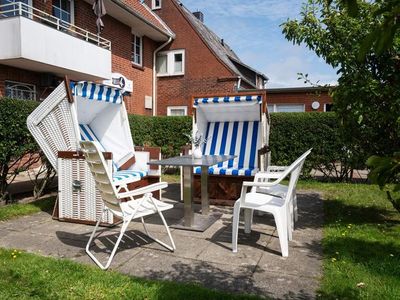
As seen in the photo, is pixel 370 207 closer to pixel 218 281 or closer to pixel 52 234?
pixel 218 281

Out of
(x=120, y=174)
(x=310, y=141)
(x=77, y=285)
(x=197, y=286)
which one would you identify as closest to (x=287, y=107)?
(x=310, y=141)

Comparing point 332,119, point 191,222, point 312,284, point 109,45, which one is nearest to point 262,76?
point 109,45

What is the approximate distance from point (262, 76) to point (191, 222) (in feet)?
79.2

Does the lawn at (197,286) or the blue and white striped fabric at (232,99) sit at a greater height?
the blue and white striped fabric at (232,99)

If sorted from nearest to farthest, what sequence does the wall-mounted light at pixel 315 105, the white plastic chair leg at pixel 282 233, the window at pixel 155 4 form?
the white plastic chair leg at pixel 282 233 → the wall-mounted light at pixel 315 105 → the window at pixel 155 4

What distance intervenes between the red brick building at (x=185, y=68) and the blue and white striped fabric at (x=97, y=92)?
10.9 meters

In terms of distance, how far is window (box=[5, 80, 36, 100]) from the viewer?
10.9 m

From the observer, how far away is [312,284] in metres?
3.33

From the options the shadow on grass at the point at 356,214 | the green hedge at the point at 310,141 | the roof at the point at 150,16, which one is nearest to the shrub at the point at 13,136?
the shadow on grass at the point at 356,214

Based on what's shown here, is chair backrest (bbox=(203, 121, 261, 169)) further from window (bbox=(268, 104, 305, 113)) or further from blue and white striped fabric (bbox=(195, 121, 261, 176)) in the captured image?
window (bbox=(268, 104, 305, 113))

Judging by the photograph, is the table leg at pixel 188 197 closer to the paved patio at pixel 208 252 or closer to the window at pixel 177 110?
the paved patio at pixel 208 252

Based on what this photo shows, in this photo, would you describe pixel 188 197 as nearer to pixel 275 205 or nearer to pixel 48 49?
pixel 275 205

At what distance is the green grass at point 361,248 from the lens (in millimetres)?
3180

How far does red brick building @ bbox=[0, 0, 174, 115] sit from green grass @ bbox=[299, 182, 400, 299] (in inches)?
354
